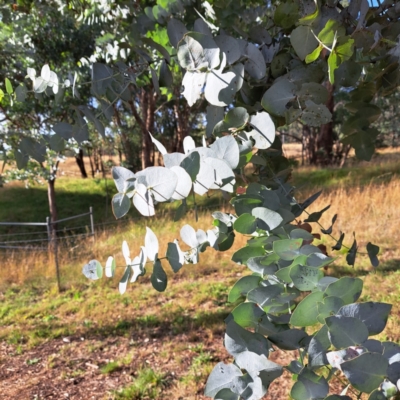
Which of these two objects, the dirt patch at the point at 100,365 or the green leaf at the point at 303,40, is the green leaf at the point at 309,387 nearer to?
the green leaf at the point at 303,40

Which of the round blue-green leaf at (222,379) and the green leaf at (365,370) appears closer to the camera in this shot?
the green leaf at (365,370)

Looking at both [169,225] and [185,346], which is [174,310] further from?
[169,225]

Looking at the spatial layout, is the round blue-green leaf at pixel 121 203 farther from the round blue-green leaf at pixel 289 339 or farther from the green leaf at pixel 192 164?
the round blue-green leaf at pixel 289 339

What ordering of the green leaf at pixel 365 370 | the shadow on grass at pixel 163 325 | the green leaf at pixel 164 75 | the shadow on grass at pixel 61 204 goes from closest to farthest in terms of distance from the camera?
1. the green leaf at pixel 365 370
2. the green leaf at pixel 164 75
3. the shadow on grass at pixel 163 325
4. the shadow on grass at pixel 61 204

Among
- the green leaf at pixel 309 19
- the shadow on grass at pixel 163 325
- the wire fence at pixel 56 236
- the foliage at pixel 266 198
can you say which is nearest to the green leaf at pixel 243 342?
the foliage at pixel 266 198

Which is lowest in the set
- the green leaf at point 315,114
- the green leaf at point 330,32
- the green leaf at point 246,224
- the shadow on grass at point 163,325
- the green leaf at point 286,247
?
the shadow on grass at point 163,325

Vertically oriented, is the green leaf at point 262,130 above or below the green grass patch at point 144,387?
above

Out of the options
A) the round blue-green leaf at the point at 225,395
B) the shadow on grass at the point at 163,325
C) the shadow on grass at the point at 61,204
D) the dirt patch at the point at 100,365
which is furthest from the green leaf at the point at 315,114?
the shadow on grass at the point at 61,204

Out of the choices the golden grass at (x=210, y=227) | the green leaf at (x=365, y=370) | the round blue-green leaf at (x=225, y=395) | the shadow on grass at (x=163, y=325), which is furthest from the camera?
the golden grass at (x=210, y=227)

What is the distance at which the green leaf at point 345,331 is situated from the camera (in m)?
0.35

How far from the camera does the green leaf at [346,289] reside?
0.40 meters

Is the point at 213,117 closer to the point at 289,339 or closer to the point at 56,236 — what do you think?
the point at 289,339

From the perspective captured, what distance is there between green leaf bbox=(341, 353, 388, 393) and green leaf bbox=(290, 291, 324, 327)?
75 millimetres

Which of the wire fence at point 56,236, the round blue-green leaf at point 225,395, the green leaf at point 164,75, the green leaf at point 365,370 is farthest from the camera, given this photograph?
the wire fence at point 56,236
